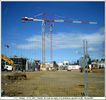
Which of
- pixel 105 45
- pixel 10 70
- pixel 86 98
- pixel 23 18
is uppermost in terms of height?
pixel 23 18

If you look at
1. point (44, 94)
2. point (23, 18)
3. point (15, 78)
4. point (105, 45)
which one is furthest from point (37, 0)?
point (15, 78)

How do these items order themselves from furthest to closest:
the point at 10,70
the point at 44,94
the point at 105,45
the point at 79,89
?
the point at 10,70 → the point at 79,89 → the point at 44,94 → the point at 105,45

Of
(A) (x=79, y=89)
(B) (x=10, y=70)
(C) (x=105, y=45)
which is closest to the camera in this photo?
(C) (x=105, y=45)

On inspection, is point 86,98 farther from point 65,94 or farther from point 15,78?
point 15,78

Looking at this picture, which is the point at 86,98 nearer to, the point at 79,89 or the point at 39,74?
the point at 79,89

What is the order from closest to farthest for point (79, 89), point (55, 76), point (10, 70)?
point (79, 89)
point (10, 70)
point (55, 76)

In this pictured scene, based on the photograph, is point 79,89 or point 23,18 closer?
point 23,18

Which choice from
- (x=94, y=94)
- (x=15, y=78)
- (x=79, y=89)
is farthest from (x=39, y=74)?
(x=94, y=94)

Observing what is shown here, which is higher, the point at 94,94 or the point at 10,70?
the point at 10,70

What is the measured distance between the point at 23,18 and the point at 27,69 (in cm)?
396

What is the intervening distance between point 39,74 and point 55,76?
81cm

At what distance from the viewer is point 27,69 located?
11195 millimetres

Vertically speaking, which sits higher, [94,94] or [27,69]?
[27,69]

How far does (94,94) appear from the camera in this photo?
24.8 feet
